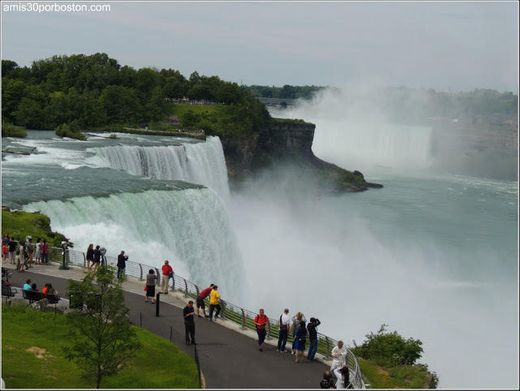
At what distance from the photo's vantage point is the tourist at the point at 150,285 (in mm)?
15977

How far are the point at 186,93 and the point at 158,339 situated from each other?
7201 centimetres

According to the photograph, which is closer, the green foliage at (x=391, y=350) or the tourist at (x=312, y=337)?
the tourist at (x=312, y=337)

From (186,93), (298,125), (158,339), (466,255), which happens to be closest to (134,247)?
(158,339)

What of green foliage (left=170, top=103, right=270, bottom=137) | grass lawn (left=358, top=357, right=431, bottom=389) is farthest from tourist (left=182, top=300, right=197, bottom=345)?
green foliage (left=170, top=103, right=270, bottom=137)

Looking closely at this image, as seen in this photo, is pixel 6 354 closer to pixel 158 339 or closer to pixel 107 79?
pixel 158 339

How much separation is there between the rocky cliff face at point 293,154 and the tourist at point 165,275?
173 ft

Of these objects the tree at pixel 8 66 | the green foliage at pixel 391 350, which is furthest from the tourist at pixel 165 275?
the tree at pixel 8 66

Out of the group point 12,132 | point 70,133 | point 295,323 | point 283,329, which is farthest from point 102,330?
point 70,133

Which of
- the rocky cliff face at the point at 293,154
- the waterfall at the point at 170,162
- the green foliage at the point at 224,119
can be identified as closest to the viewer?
the waterfall at the point at 170,162

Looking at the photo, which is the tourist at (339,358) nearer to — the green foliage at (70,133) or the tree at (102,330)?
the tree at (102,330)

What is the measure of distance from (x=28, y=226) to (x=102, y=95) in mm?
49061

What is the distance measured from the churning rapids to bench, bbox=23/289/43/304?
22.3ft

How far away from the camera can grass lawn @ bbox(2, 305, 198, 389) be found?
38.8ft

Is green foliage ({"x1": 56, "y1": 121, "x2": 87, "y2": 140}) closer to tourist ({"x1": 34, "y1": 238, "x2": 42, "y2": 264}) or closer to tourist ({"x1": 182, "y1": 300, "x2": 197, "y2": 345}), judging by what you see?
tourist ({"x1": 34, "y1": 238, "x2": 42, "y2": 264})
